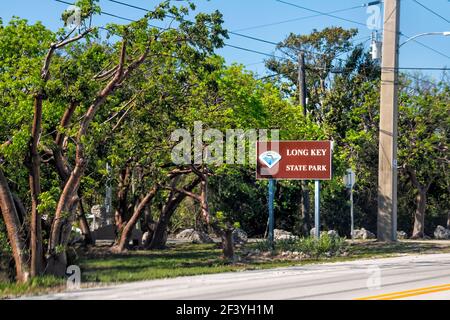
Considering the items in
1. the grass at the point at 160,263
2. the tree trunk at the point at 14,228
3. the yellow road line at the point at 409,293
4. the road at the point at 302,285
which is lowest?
the grass at the point at 160,263

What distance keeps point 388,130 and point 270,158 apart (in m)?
8.67

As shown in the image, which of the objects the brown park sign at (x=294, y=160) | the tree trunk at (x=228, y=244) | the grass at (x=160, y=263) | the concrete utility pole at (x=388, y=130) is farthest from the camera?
the concrete utility pole at (x=388, y=130)

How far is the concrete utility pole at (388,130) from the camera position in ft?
110

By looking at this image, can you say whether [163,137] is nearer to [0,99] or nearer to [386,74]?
[0,99]

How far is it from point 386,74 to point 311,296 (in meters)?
21.4

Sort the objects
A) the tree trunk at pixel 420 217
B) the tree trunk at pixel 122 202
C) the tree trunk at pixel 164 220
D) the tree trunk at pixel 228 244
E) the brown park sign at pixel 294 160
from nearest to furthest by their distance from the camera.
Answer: the tree trunk at pixel 228 244 < the brown park sign at pixel 294 160 < the tree trunk at pixel 122 202 < the tree trunk at pixel 164 220 < the tree trunk at pixel 420 217

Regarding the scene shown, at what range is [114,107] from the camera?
79.5 ft

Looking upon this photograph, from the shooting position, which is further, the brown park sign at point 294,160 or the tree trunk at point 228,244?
the brown park sign at point 294,160

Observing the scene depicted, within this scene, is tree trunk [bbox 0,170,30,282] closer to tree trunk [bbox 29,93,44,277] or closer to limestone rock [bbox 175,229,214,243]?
tree trunk [bbox 29,93,44,277]

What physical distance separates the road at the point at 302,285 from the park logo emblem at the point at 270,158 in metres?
6.03

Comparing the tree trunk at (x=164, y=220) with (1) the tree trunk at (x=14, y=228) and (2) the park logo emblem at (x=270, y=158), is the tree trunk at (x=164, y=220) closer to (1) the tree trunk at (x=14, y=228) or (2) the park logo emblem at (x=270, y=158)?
(2) the park logo emblem at (x=270, y=158)

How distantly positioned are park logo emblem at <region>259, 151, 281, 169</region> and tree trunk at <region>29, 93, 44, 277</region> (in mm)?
11073

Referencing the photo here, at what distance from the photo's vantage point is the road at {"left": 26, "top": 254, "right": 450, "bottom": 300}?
14.4m

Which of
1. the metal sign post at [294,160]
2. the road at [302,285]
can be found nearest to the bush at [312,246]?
the metal sign post at [294,160]
